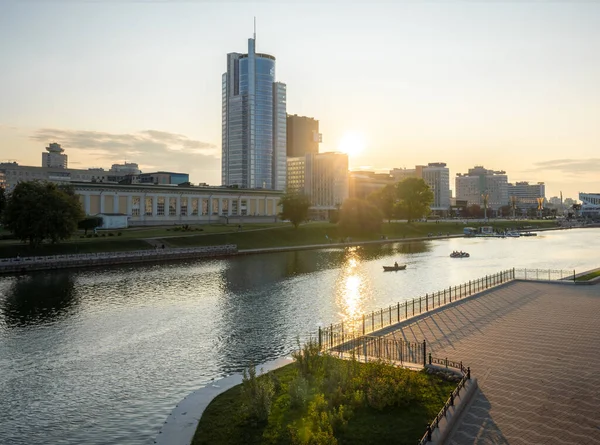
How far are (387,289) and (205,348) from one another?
31.5 meters

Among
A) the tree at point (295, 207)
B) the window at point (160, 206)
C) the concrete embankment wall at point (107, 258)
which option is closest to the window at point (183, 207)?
the window at point (160, 206)

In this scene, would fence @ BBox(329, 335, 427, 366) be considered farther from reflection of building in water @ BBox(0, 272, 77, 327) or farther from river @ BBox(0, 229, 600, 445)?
reflection of building in water @ BBox(0, 272, 77, 327)

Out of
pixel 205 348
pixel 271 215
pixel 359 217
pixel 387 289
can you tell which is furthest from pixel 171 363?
pixel 271 215

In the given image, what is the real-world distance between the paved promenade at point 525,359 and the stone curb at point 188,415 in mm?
10168

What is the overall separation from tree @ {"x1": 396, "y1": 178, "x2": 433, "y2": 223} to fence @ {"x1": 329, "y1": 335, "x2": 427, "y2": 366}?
538 ft

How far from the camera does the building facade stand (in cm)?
14425

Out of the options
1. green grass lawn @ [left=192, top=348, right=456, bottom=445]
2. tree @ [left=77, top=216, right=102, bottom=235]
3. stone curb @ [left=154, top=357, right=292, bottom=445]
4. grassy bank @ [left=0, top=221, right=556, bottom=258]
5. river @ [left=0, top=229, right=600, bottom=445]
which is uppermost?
tree @ [left=77, top=216, right=102, bottom=235]

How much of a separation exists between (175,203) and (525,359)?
15062 cm

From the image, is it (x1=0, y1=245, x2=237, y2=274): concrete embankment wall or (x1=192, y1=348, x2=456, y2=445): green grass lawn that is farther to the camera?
(x1=0, y1=245, x2=237, y2=274): concrete embankment wall

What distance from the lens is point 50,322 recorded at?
43.7 metres

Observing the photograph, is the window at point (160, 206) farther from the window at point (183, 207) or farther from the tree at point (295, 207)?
the tree at point (295, 207)

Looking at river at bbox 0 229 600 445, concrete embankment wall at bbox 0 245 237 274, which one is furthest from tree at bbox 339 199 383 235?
river at bbox 0 229 600 445

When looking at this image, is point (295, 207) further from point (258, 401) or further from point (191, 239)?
point (258, 401)

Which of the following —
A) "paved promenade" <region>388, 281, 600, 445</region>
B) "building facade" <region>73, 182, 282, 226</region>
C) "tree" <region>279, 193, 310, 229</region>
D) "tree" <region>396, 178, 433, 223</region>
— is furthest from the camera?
"tree" <region>396, 178, 433, 223</region>
